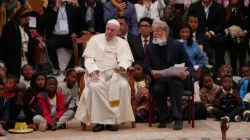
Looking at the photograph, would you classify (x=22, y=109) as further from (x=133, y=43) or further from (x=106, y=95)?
(x=133, y=43)

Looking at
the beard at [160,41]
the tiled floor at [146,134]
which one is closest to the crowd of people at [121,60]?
the beard at [160,41]

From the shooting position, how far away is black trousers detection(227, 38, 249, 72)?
14516 millimetres

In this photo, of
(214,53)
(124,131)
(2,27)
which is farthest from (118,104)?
(214,53)

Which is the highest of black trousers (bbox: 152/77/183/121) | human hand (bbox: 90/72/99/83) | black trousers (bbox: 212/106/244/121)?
human hand (bbox: 90/72/99/83)

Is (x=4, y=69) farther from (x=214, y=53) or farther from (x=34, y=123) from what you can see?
(x=214, y=53)

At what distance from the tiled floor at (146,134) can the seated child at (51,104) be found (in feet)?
0.67

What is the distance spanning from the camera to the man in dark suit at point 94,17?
14039mm

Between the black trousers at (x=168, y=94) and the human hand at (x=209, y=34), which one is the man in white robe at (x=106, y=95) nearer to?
the black trousers at (x=168, y=94)

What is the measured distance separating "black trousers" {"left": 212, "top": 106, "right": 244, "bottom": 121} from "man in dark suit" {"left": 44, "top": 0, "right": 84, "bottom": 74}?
9.58ft

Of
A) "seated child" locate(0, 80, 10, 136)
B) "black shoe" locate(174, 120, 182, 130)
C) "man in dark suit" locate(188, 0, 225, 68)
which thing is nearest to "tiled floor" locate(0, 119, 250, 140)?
"black shoe" locate(174, 120, 182, 130)

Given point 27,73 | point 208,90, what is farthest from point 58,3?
point 208,90

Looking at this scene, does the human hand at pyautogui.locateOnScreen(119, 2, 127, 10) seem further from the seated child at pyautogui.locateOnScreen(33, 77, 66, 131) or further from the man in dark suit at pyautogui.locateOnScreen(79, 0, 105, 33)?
the seated child at pyautogui.locateOnScreen(33, 77, 66, 131)

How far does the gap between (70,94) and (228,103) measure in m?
2.30

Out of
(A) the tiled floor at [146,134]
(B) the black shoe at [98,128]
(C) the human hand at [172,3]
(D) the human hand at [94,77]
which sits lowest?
(A) the tiled floor at [146,134]
